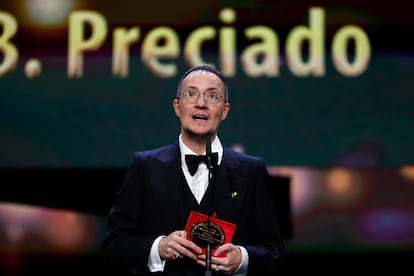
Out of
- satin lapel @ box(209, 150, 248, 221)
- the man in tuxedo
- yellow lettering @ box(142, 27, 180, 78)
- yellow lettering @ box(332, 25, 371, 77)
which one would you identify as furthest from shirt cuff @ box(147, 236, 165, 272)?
yellow lettering @ box(332, 25, 371, 77)

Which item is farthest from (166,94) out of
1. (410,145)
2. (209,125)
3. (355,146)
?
(209,125)

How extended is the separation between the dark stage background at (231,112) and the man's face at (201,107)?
63.4 inches

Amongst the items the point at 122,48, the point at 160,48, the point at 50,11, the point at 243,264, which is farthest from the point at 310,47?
the point at 243,264

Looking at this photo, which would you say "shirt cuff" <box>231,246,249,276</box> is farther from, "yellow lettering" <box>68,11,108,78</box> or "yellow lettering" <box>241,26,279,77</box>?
"yellow lettering" <box>68,11,108,78</box>

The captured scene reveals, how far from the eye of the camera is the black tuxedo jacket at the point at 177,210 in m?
1.81

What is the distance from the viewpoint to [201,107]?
189 centimetres

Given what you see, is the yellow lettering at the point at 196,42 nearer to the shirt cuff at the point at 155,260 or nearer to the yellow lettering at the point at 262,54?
the yellow lettering at the point at 262,54

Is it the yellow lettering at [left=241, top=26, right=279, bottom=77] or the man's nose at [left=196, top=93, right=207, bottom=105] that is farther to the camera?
the yellow lettering at [left=241, top=26, right=279, bottom=77]

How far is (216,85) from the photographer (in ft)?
6.30

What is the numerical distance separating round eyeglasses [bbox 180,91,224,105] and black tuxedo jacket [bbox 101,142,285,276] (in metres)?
0.19

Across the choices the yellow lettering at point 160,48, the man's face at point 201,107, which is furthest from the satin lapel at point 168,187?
the yellow lettering at point 160,48

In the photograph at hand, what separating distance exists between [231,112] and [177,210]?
1.76 meters

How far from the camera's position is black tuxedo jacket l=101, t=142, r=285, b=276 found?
5.93 ft

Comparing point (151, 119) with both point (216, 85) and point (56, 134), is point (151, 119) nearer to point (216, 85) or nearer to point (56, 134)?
point (56, 134)
